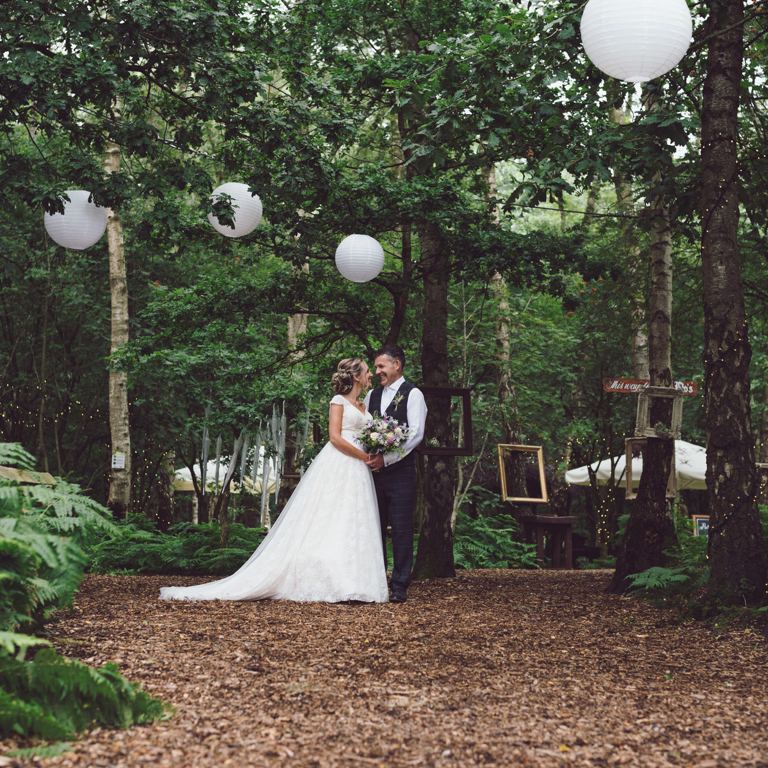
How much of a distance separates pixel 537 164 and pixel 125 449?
10100 mm

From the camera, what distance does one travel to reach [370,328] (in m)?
12.6

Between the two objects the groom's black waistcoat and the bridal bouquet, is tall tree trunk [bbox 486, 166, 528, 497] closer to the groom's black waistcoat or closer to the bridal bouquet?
the groom's black waistcoat

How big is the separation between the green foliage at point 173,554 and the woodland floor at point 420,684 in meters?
3.10

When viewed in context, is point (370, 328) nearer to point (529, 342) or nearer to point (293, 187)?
point (293, 187)

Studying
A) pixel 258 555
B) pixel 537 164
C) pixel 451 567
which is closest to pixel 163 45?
pixel 537 164

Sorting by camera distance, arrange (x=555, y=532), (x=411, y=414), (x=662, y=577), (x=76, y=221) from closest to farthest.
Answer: (x=662, y=577) → (x=411, y=414) → (x=76, y=221) → (x=555, y=532)

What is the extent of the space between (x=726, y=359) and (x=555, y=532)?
36.6 feet

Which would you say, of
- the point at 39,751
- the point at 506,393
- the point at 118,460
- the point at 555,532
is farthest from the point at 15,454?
the point at 506,393

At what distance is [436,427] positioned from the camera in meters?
10.6

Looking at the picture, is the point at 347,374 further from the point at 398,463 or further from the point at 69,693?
the point at 69,693

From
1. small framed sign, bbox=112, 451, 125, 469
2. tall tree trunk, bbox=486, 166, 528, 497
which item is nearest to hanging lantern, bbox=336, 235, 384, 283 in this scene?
small framed sign, bbox=112, 451, 125, 469

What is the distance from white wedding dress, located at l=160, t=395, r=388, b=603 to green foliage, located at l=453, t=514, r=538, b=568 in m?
6.44

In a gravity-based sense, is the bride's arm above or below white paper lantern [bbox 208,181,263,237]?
below

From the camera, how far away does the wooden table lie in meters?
17.4
